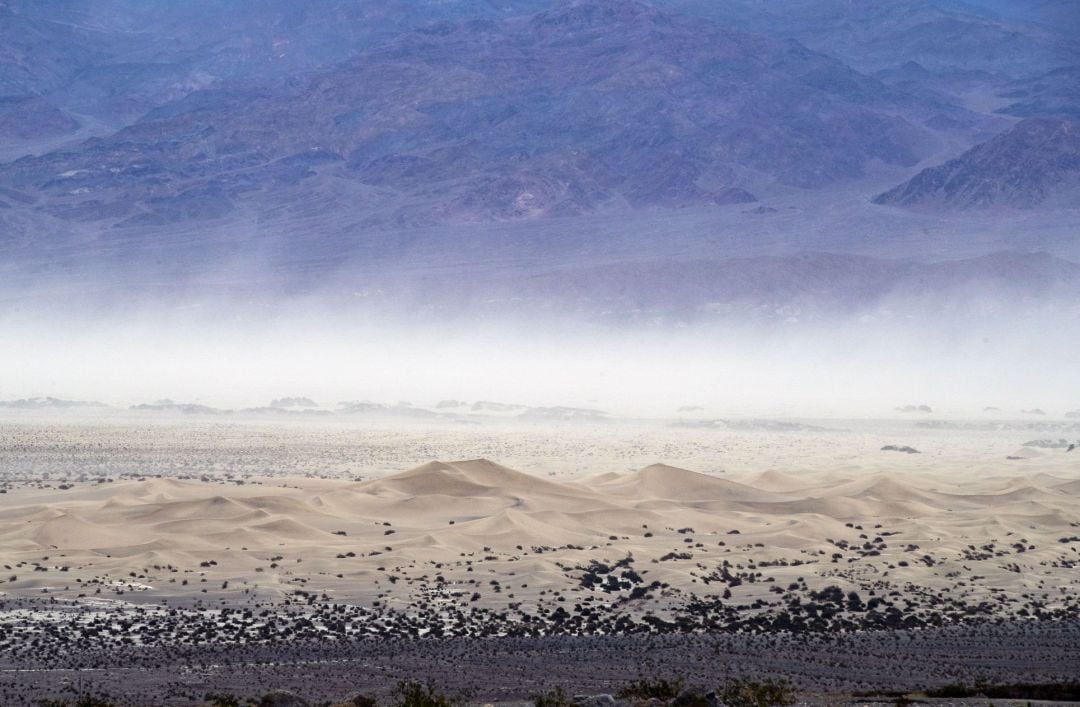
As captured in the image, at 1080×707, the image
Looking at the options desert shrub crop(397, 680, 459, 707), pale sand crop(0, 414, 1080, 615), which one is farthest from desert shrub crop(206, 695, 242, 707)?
pale sand crop(0, 414, 1080, 615)

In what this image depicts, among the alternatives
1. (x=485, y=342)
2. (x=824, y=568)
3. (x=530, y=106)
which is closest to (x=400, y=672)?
(x=824, y=568)

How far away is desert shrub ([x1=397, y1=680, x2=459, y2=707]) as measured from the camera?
41.5ft

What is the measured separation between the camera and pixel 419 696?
42.6 ft

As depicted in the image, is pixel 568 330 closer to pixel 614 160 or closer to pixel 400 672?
pixel 614 160

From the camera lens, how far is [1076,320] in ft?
340

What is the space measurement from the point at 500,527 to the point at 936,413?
1803 inches

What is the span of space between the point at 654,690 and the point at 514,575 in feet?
23.6

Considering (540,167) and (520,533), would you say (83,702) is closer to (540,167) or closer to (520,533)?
(520,533)

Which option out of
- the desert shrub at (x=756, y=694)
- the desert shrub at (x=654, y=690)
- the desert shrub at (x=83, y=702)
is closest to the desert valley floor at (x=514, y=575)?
the desert shrub at (x=83, y=702)

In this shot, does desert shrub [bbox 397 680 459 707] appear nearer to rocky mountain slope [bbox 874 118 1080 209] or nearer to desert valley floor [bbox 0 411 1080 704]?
desert valley floor [bbox 0 411 1080 704]

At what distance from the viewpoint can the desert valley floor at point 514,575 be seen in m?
15.7

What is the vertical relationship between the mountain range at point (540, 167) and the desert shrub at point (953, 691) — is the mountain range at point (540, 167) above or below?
above

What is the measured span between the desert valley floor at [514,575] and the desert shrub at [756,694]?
3.36 feet

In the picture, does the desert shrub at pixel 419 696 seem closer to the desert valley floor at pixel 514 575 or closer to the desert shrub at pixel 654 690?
the desert valley floor at pixel 514 575
